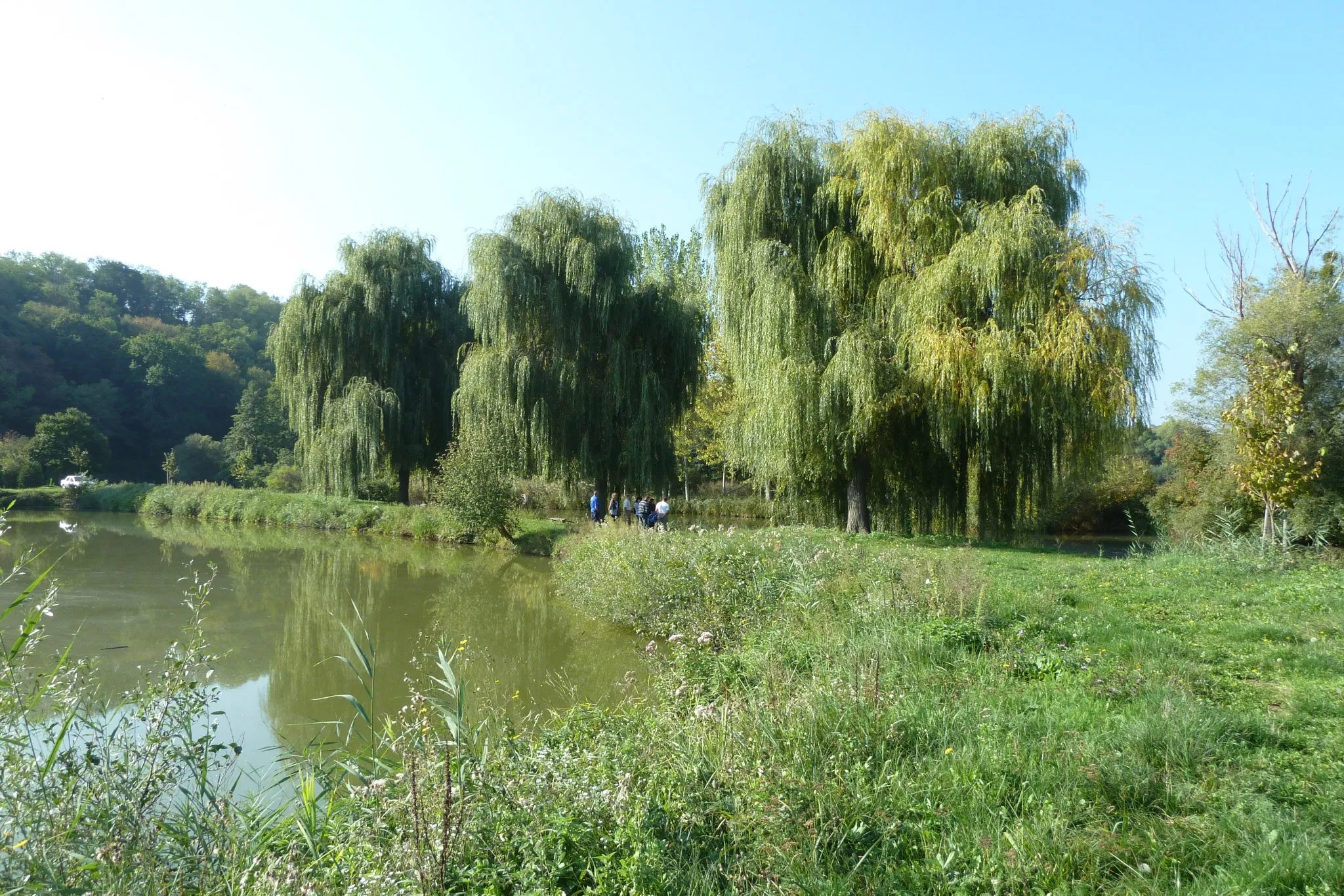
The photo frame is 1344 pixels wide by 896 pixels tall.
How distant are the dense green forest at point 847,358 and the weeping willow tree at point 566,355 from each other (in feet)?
0.24

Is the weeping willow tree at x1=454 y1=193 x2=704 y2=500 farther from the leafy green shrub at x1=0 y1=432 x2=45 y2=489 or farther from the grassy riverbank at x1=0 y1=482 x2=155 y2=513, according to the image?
the leafy green shrub at x1=0 y1=432 x2=45 y2=489

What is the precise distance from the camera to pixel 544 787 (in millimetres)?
3637

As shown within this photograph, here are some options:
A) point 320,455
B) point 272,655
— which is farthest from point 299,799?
point 320,455

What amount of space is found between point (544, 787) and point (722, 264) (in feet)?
47.0

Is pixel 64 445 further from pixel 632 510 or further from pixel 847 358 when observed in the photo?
pixel 847 358

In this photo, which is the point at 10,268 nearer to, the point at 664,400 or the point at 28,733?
the point at 664,400

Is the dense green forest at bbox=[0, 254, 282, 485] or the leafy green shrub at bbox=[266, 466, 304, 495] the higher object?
the dense green forest at bbox=[0, 254, 282, 485]

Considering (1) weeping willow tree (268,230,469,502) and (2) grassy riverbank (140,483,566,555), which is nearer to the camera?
(2) grassy riverbank (140,483,566,555)

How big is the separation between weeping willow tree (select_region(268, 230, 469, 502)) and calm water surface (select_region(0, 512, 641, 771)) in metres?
3.79

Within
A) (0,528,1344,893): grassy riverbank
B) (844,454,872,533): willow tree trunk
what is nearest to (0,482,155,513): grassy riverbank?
(844,454,872,533): willow tree trunk

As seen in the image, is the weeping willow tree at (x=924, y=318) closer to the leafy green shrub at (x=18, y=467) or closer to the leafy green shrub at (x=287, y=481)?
the leafy green shrub at (x=287, y=481)

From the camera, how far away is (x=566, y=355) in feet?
73.8

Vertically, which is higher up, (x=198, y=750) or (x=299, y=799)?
(x=198, y=750)

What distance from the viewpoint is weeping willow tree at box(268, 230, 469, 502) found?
2562cm
